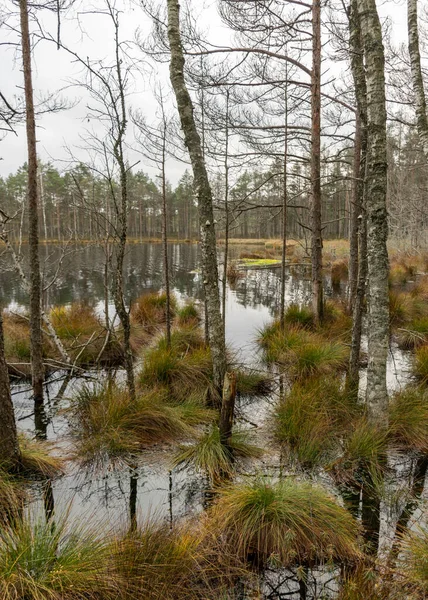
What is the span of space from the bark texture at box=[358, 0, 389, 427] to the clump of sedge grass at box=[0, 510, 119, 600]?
3328 mm

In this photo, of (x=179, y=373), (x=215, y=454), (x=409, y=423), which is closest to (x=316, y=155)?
(x=179, y=373)

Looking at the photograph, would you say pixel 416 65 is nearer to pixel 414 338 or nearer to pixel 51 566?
pixel 414 338

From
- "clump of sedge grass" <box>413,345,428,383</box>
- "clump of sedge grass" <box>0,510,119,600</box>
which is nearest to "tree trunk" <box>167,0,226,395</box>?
"clump of sedge grass" <box>0,510,119,600</box>

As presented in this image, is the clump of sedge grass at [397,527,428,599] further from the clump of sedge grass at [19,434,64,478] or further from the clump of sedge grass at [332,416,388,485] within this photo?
the clump of sedge grass at [19,434,64,478]

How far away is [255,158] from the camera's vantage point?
342 inches

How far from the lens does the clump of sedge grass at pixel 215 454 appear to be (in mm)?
4078

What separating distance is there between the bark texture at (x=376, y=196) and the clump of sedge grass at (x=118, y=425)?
7.95 feet

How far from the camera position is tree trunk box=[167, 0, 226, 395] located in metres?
4.86

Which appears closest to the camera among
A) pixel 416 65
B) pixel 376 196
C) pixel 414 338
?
pixel 376 196

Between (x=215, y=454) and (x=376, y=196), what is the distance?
10.6 ft

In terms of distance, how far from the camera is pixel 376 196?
4.12m

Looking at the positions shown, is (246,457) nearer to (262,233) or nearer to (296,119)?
(296,119)

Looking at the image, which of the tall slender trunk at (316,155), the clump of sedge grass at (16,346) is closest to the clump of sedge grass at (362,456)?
the tall slender trunk at (316,155)

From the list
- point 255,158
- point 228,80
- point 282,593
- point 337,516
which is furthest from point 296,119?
point 282,593
